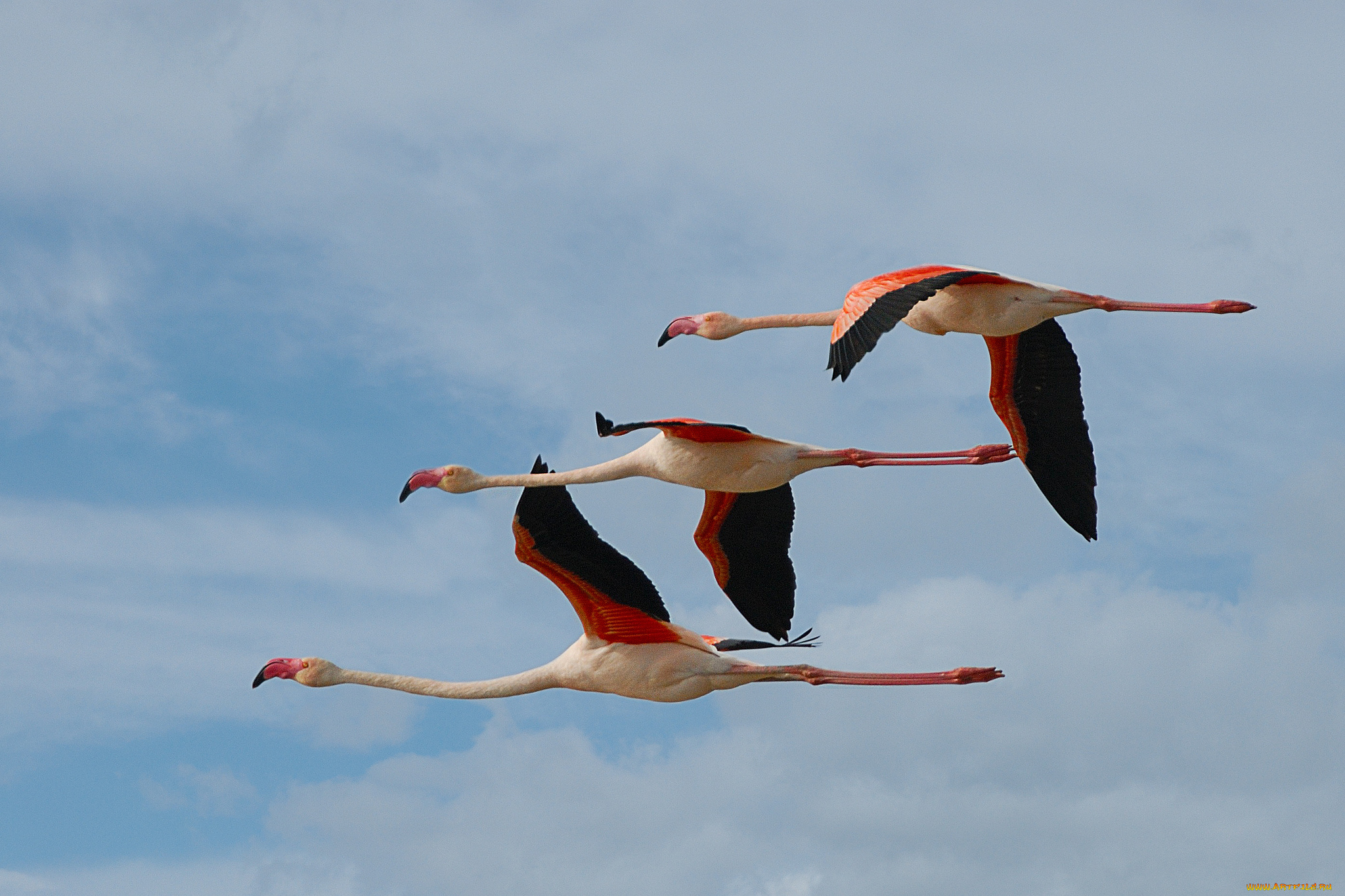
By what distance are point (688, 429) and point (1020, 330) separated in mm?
4223

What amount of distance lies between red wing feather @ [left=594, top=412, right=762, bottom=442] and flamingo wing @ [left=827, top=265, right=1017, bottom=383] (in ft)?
6.67

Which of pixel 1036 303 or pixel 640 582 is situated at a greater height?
pixel 1036 303

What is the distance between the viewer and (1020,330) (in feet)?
79.6

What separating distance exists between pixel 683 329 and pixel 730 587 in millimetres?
3564

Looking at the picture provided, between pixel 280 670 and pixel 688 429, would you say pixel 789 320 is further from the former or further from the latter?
pixel 280 670

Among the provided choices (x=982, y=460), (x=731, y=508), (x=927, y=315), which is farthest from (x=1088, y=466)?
(x=731, y=508)

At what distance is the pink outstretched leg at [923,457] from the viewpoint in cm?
2477

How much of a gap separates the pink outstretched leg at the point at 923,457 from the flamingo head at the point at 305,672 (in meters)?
7.00

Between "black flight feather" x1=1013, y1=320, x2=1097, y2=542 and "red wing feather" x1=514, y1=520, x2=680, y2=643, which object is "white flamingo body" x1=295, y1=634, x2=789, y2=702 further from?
"black flight feather" x1=1013, y1=320, x2=1097, y2=542

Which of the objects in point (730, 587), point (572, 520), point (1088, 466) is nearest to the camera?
point (572, 520)

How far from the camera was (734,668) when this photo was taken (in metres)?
24.2

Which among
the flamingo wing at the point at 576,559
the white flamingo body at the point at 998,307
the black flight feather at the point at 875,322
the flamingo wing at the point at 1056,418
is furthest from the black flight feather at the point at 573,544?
the flamingo wing at the point at 1056,418

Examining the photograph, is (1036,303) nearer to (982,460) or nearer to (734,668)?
(982,460)

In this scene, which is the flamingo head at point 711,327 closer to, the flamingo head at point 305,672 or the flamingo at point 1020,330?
the flamingo at point 1020,330
